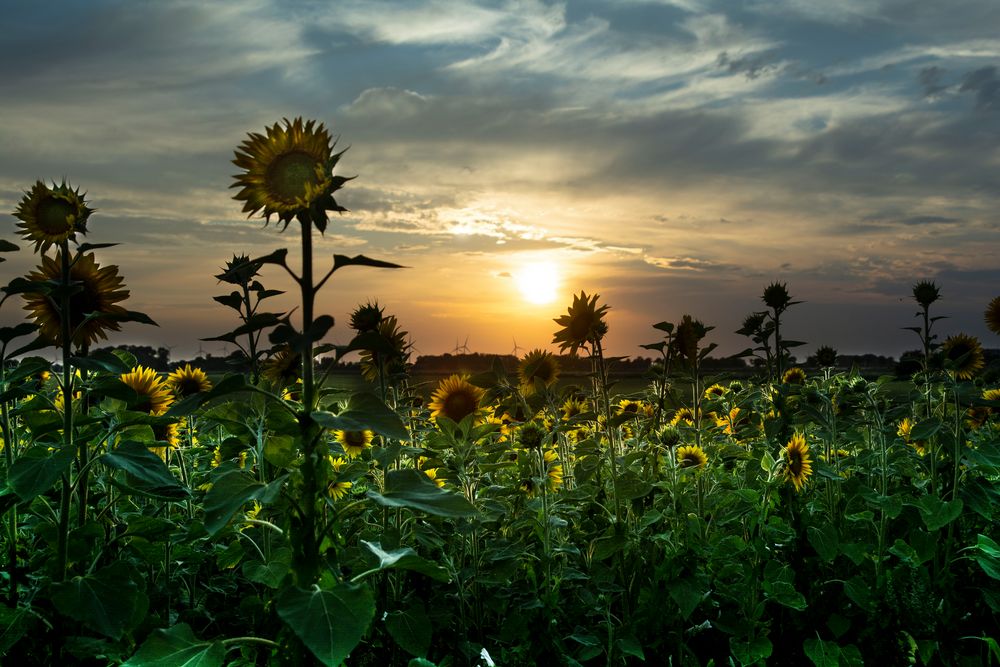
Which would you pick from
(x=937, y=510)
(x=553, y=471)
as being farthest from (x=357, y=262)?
(x=937, y=510)

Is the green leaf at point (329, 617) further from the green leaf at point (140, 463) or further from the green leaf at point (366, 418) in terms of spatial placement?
the green leaf at point (140, 463)

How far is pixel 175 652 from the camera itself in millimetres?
1910

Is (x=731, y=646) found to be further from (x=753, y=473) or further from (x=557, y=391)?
(x=557, y=391)

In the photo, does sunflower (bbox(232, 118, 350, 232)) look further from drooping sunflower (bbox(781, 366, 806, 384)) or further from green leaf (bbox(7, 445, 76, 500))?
drooping sunflower (bbox(781, 366, 806, 384))

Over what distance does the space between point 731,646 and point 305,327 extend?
2.22m

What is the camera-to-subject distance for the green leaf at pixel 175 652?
187 cm

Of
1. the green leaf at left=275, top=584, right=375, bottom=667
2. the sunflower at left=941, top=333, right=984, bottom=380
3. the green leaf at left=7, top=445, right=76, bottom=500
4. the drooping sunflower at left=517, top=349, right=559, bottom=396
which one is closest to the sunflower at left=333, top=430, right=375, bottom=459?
the drooping sunflower at left=517, top=349, right=559, bottom=396

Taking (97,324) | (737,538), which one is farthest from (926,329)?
(97,324)

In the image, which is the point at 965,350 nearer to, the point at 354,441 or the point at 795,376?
the point at 795,376

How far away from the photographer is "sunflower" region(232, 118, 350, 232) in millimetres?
1845

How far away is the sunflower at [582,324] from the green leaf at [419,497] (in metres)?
1.60

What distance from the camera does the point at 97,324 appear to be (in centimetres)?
287

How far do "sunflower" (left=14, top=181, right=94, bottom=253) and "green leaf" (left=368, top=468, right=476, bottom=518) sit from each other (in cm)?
154

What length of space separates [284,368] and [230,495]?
1839 mm
